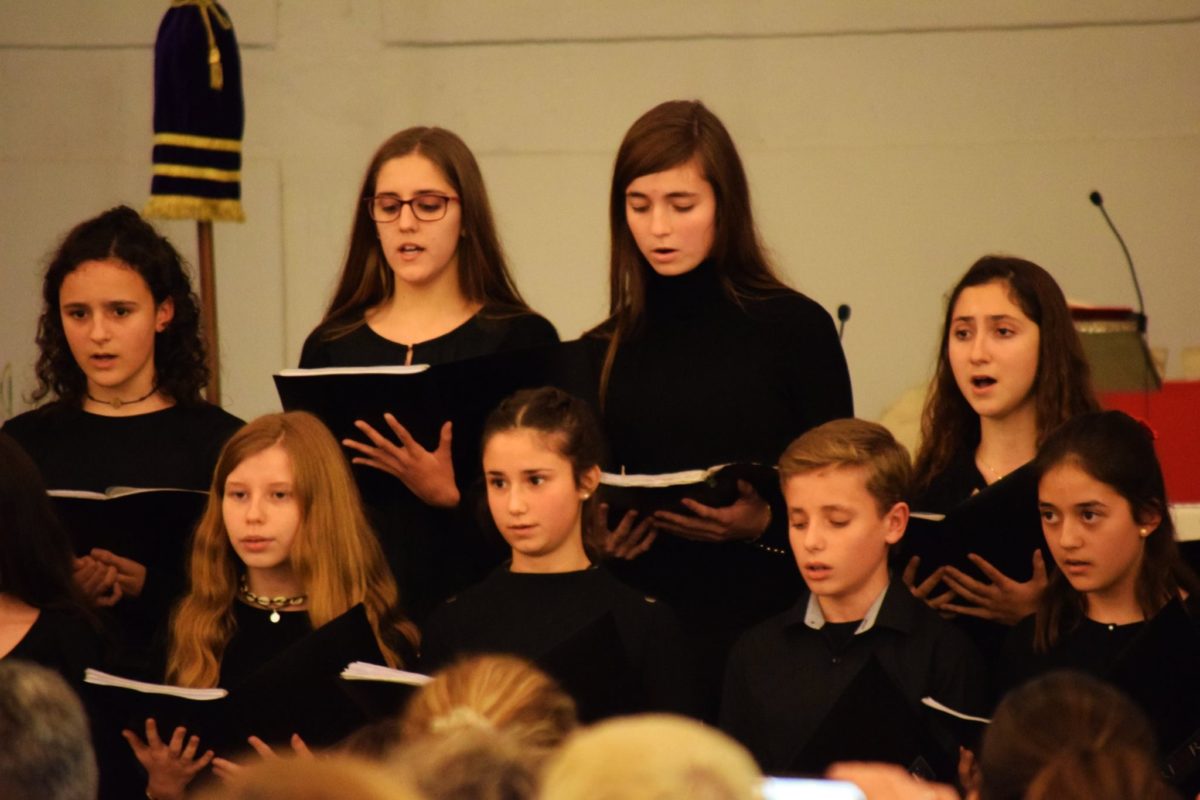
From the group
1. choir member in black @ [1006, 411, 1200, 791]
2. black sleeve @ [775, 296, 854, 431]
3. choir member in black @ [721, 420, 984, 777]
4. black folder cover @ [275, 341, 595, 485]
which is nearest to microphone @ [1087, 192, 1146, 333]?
black sleeve @ [775, 296, 854, 431]

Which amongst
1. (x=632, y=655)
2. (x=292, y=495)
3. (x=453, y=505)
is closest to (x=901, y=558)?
(x=632, y=655)

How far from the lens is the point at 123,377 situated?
14.0 ft

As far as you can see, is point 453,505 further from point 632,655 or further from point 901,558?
point 901,558

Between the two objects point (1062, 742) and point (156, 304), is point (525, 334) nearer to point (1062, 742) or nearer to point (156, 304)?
point (156, 304)

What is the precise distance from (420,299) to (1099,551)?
1561 mm

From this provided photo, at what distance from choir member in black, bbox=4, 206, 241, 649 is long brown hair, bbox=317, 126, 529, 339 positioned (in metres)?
0.38

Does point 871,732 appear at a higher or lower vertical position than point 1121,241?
lower

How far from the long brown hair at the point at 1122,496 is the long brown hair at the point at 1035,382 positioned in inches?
10.2

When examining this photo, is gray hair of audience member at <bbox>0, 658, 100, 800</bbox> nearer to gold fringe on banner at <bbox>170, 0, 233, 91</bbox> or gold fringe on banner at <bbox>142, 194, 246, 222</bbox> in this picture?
gold fringe on banner at <bbox>142, 194, 246, 222</bbox>

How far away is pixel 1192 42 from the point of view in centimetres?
762

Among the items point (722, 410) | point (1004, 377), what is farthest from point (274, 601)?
point (1004, 377)

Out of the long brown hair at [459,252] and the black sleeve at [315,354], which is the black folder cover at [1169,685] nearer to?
the long brown hair at [459,252]

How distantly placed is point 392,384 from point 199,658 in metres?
0.69

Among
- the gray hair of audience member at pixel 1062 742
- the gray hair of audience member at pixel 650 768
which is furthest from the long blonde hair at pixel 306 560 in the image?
the gray hair of audience member at pixel 650 768
